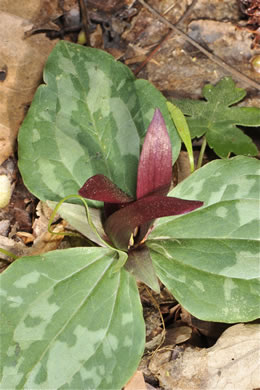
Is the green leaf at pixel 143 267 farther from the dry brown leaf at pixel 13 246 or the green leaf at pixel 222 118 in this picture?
the green leaf at pixel 222 118

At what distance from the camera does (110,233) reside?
6.53 ft

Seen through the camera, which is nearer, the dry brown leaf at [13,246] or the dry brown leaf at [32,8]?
the dry brown leaf at [13,246]

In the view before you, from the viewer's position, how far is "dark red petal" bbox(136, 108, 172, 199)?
1812 millimetres

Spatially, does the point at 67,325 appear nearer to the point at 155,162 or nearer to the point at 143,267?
the point at 143,267

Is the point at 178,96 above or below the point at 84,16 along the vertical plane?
below

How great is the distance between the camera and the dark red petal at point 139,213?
5.39 feet

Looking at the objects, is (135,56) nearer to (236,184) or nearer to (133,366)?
(236,184)

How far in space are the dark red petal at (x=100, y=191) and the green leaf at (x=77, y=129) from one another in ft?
0.95

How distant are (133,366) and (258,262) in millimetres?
658

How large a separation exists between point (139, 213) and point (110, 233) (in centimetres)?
26

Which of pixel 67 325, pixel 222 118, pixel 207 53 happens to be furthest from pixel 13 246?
pixel 207 53

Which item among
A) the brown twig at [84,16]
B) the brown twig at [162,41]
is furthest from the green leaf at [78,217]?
the brown twig at [84,16]

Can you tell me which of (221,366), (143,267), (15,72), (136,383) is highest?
(15,72)

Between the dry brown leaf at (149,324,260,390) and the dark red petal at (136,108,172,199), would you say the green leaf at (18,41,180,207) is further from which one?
the dry brown leaf at (149,324,260,390)
